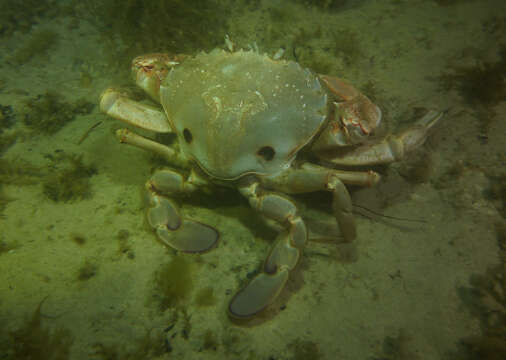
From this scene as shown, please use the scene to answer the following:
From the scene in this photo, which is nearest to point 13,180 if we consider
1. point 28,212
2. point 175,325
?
point 28,212

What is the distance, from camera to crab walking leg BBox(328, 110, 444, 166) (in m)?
3.14

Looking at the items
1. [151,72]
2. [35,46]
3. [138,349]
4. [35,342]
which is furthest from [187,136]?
[35,46]

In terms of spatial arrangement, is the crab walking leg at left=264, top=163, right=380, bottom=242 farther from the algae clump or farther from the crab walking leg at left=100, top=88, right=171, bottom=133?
the crab walking leg at left=100, top=88, right=171, bottom=133

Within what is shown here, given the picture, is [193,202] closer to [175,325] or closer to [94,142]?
[175,325]

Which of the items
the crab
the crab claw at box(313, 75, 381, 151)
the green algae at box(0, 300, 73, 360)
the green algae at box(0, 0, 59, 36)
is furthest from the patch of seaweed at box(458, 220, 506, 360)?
the green algae at box(0, 0, 59, 36)

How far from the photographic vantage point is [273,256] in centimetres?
284

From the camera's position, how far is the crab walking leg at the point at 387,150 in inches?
124

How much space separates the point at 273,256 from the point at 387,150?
177 centimetres

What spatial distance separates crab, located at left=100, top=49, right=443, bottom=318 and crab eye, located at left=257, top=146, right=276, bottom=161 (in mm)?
11

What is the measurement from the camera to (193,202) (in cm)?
356

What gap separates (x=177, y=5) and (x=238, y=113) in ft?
10.4

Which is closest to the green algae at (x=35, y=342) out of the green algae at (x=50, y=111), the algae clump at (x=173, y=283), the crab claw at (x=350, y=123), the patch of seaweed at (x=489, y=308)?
the algae clump at (x=173, y=283)

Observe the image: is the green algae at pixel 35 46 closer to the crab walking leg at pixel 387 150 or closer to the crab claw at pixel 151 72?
the crab claw at pixel 151 72

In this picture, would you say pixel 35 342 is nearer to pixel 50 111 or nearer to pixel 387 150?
pixel 50 111
